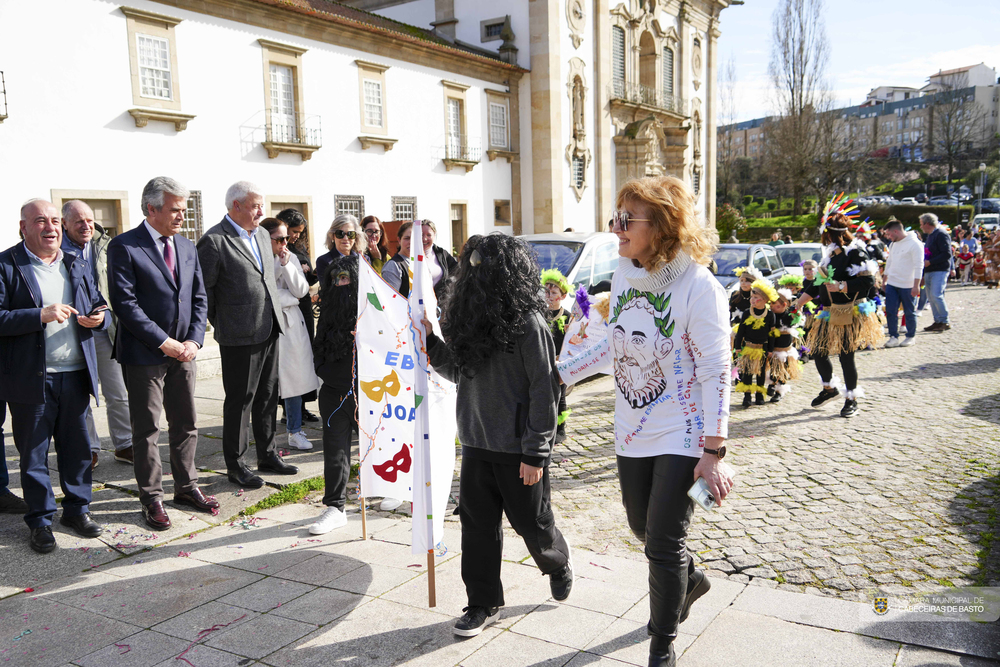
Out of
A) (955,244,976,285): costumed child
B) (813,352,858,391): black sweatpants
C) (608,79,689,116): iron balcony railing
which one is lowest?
(813,352,858,391): black sweatpants

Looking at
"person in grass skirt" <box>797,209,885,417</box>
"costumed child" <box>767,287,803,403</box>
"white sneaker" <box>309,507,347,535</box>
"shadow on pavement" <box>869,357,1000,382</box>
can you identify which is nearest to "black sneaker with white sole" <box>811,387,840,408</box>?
"person in grass skirt" <box>797,209,885,417</box>

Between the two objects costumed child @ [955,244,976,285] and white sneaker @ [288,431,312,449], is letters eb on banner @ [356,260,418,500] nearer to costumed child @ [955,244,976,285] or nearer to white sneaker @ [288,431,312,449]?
white sneaker @ [288,431,312,449]

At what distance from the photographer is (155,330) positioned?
15.7 ft

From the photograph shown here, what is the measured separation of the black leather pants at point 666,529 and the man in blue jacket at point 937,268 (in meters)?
13.2

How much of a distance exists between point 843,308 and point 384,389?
→ 17.8ft

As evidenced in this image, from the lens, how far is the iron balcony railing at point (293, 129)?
17652 millimetres

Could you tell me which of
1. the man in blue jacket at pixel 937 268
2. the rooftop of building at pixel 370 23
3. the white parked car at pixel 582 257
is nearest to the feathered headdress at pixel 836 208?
the white parked car at pixel 582 257

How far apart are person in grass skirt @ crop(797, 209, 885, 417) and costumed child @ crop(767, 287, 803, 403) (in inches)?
13.4

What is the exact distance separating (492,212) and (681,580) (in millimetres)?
23034

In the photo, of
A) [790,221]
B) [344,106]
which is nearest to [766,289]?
[344,106]

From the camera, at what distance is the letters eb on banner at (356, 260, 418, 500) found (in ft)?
14.6

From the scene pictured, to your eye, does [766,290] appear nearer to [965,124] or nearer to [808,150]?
[808,150]

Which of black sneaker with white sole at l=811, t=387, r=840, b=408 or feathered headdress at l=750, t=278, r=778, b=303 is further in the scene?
feathered headdress at l=750, t=278, r=778, b=303

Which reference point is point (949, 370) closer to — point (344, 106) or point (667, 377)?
point (667, 377)
